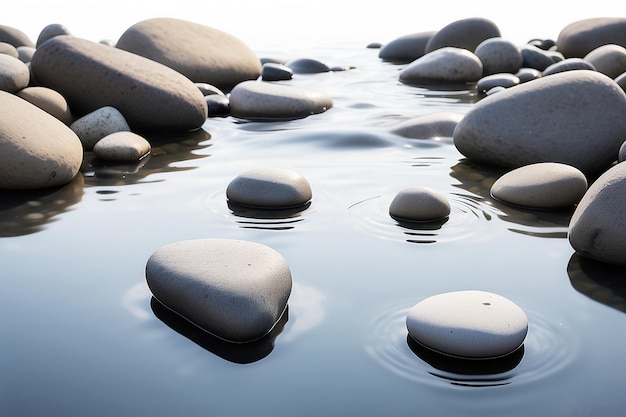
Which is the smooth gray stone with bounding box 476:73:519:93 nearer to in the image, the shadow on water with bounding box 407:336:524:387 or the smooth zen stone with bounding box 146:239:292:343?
the smooth zen stone with bounding box 146:239:292:343

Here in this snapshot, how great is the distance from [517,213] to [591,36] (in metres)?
7.85

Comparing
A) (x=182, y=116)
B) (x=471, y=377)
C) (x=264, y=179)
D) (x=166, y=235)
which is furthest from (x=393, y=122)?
(x=471, y=377)

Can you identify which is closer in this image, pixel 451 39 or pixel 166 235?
pixel 166 235

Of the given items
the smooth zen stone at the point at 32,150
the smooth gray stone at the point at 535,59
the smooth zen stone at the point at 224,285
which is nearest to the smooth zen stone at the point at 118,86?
the smooth zen stone at the point at 32,150

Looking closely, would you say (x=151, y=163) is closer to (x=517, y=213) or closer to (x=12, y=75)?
(x=12, y=75)

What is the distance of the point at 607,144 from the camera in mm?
4355

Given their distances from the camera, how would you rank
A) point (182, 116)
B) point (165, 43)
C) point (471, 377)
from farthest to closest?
1. point (165, 43)
2. point (182, 116)
3. point (471, 377)

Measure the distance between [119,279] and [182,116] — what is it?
117 inches

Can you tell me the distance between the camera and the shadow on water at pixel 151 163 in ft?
14.2

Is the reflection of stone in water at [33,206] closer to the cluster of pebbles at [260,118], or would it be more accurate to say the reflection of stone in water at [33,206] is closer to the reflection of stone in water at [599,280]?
the cluster of pebbles at [260,118]

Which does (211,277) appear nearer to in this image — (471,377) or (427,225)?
(471,377)

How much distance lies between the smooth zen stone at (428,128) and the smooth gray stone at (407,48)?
6810 millimetres

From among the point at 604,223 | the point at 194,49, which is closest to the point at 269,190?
the point at 604,223

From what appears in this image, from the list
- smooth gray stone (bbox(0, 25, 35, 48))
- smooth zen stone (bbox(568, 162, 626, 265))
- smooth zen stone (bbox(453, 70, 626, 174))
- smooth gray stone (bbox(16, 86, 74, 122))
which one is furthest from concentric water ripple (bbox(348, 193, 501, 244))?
smooth gray stone (bbox(0, 25, 35, 48))
